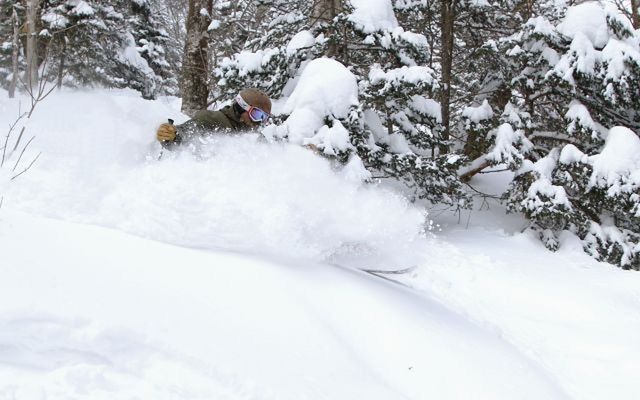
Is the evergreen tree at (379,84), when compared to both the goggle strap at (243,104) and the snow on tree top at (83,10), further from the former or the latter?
the snow on tree top at (83,10)

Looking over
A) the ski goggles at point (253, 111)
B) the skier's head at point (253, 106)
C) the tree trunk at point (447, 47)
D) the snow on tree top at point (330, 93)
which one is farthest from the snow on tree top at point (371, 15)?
the ski goggles at point (253, 111)

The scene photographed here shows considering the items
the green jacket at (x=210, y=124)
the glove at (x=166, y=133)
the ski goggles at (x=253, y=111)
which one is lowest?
the glove at (x=166, y=133)

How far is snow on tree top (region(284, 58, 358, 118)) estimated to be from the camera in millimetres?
6176

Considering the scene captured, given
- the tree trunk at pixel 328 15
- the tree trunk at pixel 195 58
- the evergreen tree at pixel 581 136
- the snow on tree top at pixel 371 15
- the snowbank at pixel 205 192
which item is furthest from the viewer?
the tree trunk at pixel 195 58

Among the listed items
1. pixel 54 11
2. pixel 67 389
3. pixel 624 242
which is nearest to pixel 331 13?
pixel 624 242

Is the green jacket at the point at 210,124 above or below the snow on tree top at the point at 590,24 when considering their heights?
below

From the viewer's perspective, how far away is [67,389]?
1.87 meters

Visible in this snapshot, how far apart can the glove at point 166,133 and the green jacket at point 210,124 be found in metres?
0.09

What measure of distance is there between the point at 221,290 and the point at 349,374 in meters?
0.88

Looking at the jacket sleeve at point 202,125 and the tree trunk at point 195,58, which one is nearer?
the jacket sleeve at point 202,125

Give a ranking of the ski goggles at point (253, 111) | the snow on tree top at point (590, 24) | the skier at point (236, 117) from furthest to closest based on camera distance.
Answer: the snow on tree top at point (590, 24)
the ski goggles at point (253, 111)
the skier at point (236, 117)

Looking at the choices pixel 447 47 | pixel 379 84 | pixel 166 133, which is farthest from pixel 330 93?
pixel 447 47

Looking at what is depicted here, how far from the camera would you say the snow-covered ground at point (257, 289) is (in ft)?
7.09

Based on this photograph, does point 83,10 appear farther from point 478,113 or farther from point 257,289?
point 257,289
